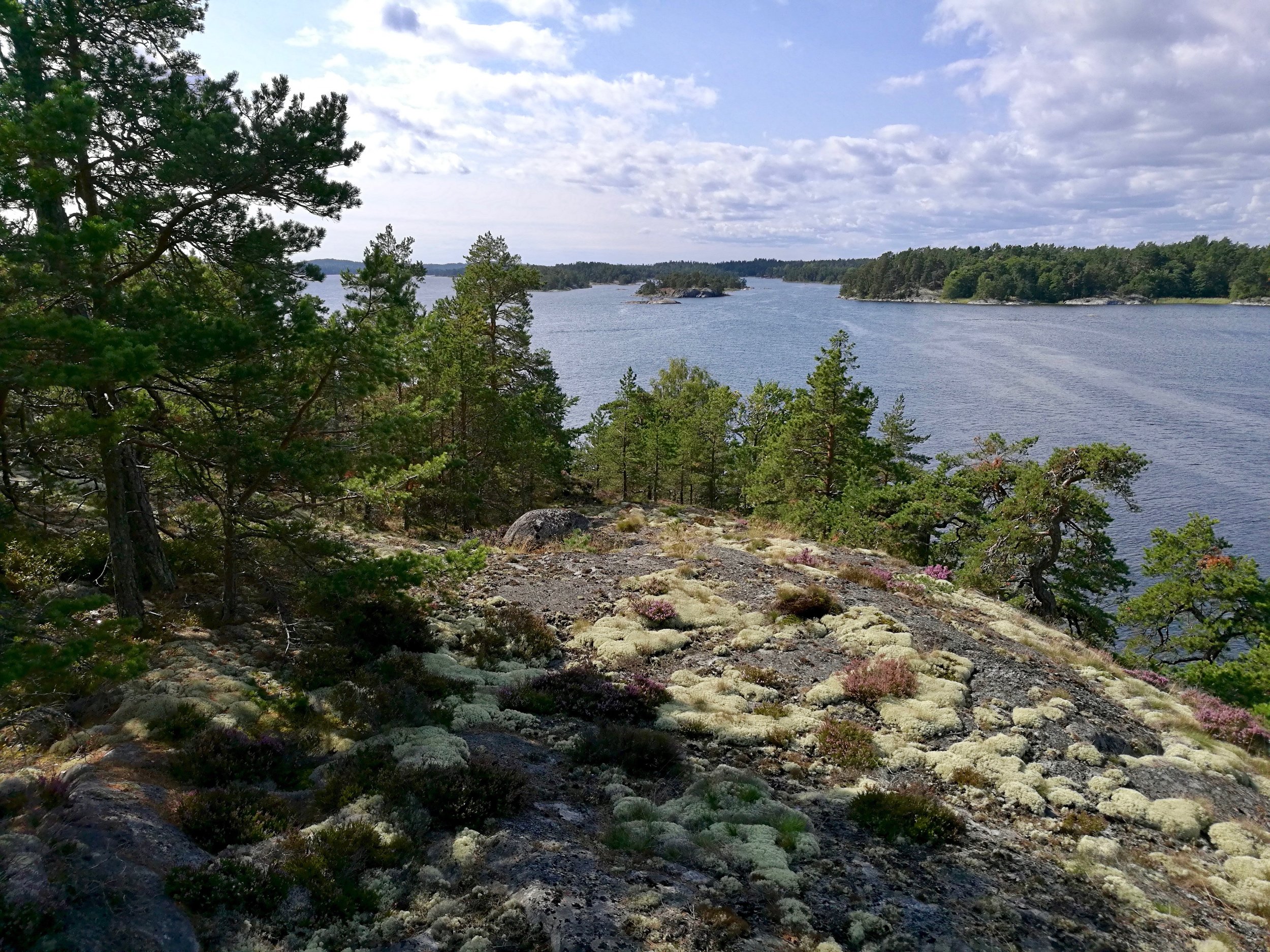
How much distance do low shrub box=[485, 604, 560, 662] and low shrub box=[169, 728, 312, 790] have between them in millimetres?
5839

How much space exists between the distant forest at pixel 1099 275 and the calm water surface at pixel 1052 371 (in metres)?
13.9

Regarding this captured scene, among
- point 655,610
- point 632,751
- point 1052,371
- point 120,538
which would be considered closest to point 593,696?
point 632,751

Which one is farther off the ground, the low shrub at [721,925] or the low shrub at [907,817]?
the low shrub at [721,925]

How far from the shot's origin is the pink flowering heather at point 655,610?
1695cm

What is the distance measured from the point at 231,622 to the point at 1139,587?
39.5m

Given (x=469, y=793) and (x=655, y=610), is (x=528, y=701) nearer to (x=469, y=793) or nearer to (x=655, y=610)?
(x=469, y=793)

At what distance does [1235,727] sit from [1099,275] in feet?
611

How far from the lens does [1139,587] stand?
115 feet

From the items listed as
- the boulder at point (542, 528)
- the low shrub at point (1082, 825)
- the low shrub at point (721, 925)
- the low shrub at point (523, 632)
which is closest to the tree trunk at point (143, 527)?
the low shrub at point (523, 632)

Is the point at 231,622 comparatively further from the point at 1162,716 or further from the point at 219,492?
the point at 1162,716

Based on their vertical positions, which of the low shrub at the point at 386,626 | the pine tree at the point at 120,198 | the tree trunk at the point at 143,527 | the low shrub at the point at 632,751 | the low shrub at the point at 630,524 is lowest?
the low shrub at the point at 630,524

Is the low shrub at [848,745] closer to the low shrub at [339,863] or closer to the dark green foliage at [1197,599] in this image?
the low shrub at [339,863]

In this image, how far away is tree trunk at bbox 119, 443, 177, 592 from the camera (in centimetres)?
1174

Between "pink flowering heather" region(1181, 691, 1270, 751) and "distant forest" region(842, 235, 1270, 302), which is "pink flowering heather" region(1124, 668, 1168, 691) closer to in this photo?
"pink flowering heather" region(1181, 691, 1270, 751)
